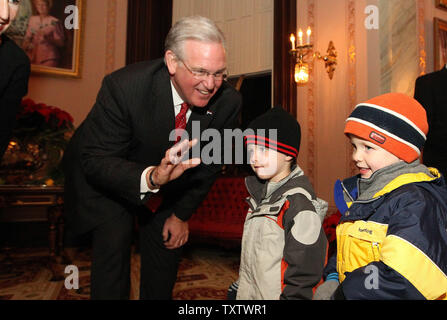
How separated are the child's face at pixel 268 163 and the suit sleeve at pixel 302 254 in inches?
10.5

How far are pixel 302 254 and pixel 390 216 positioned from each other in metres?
0.36

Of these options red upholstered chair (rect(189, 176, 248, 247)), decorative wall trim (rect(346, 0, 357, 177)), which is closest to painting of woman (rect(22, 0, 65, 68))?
red upholstered chair (rect(189, 176, 248, 247))

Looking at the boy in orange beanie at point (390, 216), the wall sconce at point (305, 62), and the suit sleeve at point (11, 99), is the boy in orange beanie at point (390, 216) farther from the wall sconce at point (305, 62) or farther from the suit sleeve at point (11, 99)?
the wall sconce at point (305, 62)

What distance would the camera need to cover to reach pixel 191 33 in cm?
166

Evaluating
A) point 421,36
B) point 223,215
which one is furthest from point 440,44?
point 223,215

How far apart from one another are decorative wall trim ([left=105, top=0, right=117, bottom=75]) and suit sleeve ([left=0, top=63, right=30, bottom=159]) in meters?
4.79

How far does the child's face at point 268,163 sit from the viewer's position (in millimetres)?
1658

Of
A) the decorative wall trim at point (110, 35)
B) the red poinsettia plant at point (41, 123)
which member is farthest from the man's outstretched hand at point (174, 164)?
the decorative wall trim at point (110, 35)

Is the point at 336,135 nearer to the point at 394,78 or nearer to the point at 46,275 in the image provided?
the point at 394,78

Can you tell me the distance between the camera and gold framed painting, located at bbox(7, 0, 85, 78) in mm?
5461

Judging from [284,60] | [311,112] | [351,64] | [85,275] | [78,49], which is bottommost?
[85,275]

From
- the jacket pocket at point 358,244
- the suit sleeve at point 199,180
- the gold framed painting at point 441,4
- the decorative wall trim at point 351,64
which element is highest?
the gold framed painting at point 441,4

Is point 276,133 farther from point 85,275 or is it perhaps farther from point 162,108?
point 85,275
